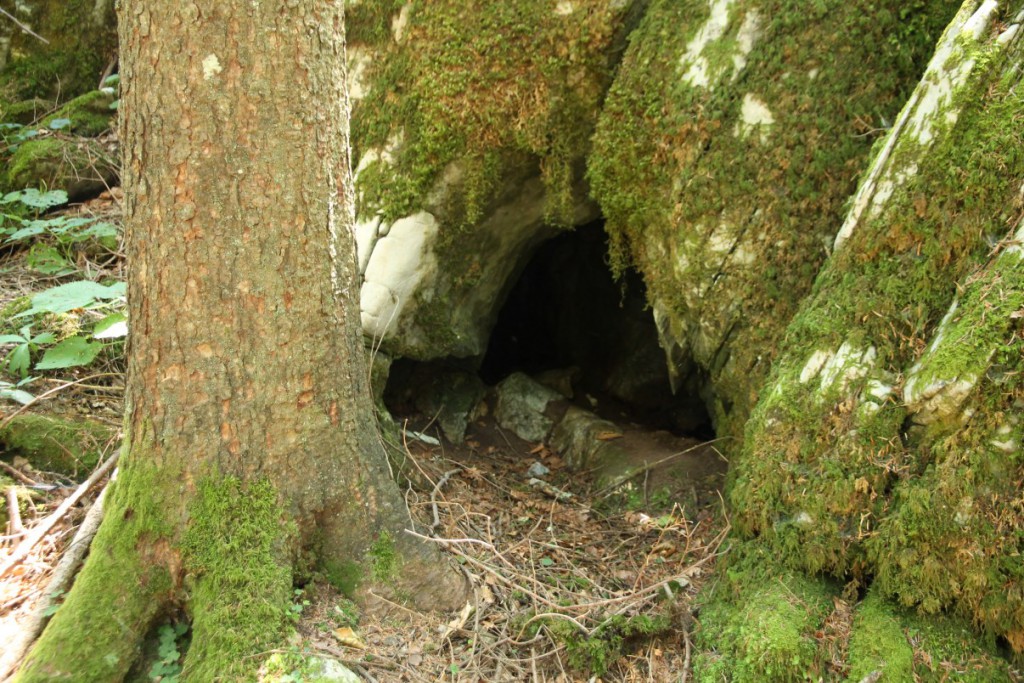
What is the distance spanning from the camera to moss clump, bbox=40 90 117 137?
6078 millimetres

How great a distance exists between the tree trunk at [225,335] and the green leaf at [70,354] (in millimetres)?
1563

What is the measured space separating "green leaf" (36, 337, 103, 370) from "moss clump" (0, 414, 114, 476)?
1.18 feet

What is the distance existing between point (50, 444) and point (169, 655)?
1610 millimetres

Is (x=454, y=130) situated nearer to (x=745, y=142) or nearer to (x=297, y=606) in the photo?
(x=745, y=142)

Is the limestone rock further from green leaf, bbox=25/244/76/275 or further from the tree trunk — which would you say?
green leaf, bbox=25/244/76/275

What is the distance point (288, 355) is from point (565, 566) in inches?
74.3

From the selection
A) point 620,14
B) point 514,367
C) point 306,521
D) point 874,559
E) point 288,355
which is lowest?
point 514,367

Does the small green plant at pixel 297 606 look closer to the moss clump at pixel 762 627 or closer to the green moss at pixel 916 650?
the moss clump at pixel 762 627

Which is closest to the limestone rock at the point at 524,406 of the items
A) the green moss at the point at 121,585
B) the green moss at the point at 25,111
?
the green moss at the point at 121,585

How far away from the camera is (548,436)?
5617 mm

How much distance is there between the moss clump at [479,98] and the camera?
13.9ft

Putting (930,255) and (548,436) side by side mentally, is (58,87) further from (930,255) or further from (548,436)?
(930,255)

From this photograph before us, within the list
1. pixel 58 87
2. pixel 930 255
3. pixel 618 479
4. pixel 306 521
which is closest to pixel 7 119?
pixel 58 87

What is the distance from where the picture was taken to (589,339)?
7543mm
